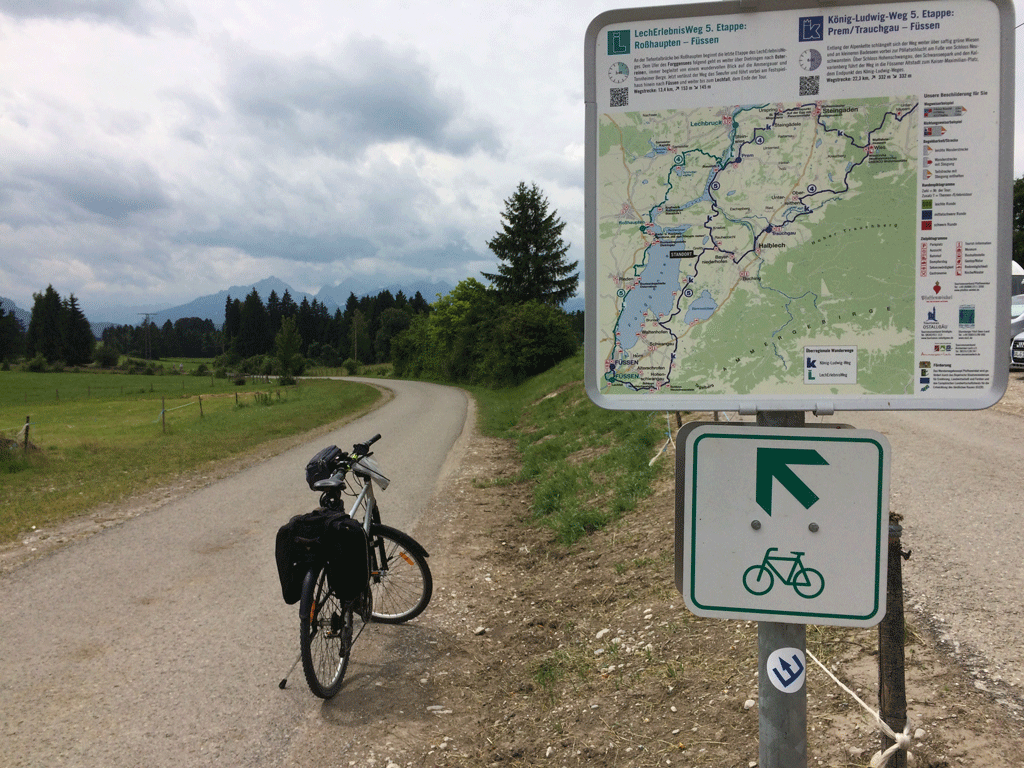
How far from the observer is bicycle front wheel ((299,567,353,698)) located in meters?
3.65

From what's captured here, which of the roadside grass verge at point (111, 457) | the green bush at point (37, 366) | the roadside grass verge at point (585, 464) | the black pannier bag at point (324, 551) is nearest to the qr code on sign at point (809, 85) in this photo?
the roadside grass verge at point (585, 464)

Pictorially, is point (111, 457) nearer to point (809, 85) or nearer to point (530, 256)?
point (809, 85)

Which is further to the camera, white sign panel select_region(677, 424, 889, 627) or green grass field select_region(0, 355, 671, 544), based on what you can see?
green grass field select_region(0, 355, 671, 544)

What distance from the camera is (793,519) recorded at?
155cm

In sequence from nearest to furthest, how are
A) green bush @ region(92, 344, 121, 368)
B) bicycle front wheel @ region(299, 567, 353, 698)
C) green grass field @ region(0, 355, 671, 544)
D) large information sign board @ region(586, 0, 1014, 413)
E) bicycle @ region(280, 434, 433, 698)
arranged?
1. large information sign board @ region(586, 0, 1014, 413)
2. bicycle front wheel @ region(299, 567, 353, 698)
3. bicycle @ region(280, 434, 433, 698)
4. green grass field @ region(0, 355, 671, 544)
5. green bush @ region(92, 344, 121, 368)

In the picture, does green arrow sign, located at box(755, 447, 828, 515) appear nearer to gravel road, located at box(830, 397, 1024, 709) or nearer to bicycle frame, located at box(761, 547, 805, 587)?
bicycle frame, located at box(761, 547, 805, 587)

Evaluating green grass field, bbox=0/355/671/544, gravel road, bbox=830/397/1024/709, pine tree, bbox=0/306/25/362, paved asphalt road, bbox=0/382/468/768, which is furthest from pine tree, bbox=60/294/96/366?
gravel road, bbox=830/397/1024/709

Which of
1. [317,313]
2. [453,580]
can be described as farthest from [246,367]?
[453,580]

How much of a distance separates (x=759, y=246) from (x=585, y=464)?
28.4 feet

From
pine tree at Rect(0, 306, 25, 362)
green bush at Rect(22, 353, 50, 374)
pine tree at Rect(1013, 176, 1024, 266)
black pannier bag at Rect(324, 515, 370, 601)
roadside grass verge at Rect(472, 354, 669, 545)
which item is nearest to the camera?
black pannier bag at Rect(324, 515, 370, 601)

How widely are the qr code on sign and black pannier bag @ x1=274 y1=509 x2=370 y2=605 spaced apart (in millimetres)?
3240

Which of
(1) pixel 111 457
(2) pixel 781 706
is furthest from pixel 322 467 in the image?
(1) pixel 111 457

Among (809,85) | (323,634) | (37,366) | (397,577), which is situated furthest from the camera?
(37,366)

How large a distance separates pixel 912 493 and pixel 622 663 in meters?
3.35
